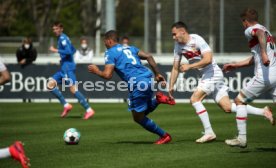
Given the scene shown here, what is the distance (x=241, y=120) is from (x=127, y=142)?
265cm

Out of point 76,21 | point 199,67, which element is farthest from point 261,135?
point 76,21

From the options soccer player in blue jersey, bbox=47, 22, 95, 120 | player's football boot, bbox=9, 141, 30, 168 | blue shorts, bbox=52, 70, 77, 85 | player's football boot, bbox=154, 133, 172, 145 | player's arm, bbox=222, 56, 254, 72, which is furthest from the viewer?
blue shorts, bbox=52, 70, 77, 85

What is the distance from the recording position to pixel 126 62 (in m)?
14.0

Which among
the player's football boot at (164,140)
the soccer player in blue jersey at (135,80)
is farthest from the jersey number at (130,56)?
the player's football boot at (164,140)

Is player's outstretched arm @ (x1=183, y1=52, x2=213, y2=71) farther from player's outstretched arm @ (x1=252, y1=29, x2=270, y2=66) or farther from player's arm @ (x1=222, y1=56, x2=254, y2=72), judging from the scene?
player's outstretched arm @ (x1=252, y1=29, x2=270, y2=66)

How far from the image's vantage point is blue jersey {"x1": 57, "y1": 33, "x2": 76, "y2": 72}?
21191mm

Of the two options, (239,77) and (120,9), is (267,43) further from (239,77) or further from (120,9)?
(120,9)

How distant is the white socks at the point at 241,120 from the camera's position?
12695 mm

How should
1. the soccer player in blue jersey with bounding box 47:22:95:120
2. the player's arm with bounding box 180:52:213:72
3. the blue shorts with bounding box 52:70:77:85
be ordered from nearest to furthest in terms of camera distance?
the player's arm with bounding box 180:52:213:72 → the soccer player in blue jersey with bounding box 47:22:95:120 → the blue shorts with bounding box 52:70:77:85

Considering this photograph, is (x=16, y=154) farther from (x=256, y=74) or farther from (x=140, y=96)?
(x=256, y=74)

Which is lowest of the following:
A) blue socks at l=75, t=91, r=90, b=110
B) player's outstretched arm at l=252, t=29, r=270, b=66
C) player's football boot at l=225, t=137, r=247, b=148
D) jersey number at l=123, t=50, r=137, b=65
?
blue socks at l=75, t=91, r=90, b=110

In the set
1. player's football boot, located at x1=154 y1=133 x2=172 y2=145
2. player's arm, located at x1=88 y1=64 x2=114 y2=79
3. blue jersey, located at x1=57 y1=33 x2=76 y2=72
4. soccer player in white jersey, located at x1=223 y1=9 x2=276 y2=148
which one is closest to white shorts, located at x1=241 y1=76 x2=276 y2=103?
soccer player in white jersey, located at x1=223 y1=9 x2=276 y2=148

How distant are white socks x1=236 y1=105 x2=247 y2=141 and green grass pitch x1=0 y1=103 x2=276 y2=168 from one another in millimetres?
290

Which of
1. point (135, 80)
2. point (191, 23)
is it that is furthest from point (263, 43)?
point (191, 23)
